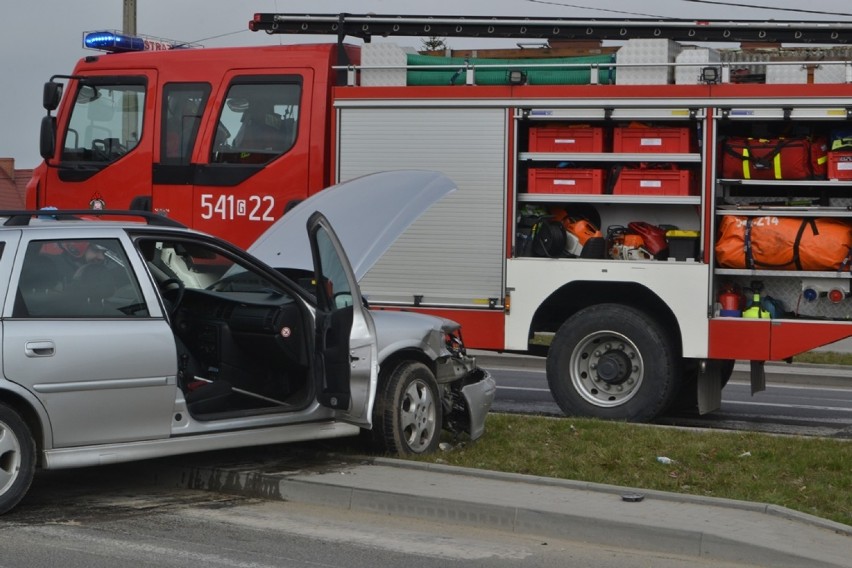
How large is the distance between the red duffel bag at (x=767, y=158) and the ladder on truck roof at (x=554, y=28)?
1395 mm

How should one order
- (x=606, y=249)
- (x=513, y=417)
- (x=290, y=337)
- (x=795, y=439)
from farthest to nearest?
(x=606, y=249) < (x=513, y=417) < (x=795, y=439) < (x=290, y=337)


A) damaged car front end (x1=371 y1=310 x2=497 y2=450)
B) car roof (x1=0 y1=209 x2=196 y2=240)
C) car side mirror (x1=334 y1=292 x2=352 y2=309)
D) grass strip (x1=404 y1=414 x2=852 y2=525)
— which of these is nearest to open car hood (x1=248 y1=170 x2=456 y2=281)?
car side mirror (x1=334 y1=292 x2=352 y2=309)

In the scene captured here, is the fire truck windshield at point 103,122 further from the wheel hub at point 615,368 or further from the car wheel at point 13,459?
the car wheel at point 13,459

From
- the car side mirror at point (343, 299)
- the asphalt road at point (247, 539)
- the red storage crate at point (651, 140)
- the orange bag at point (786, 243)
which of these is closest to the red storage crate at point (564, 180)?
the red storage crate at point (651, 140)

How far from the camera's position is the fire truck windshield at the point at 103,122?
12.9 metres

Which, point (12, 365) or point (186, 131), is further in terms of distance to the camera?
point (186, 131)

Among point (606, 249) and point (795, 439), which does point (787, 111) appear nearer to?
point (606, 249)

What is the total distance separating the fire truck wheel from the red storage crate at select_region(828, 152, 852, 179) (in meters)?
1.91

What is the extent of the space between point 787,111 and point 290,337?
15.9 feet

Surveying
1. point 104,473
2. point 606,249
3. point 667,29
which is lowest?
point 104,473

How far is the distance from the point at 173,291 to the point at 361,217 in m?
1.39

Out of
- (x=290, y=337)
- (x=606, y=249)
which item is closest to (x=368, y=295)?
(x=606, y=249)

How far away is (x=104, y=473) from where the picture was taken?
8.66 m

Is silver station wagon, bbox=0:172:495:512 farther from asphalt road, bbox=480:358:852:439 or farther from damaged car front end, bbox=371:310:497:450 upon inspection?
asphalt road, bbox=480:358:852:439
